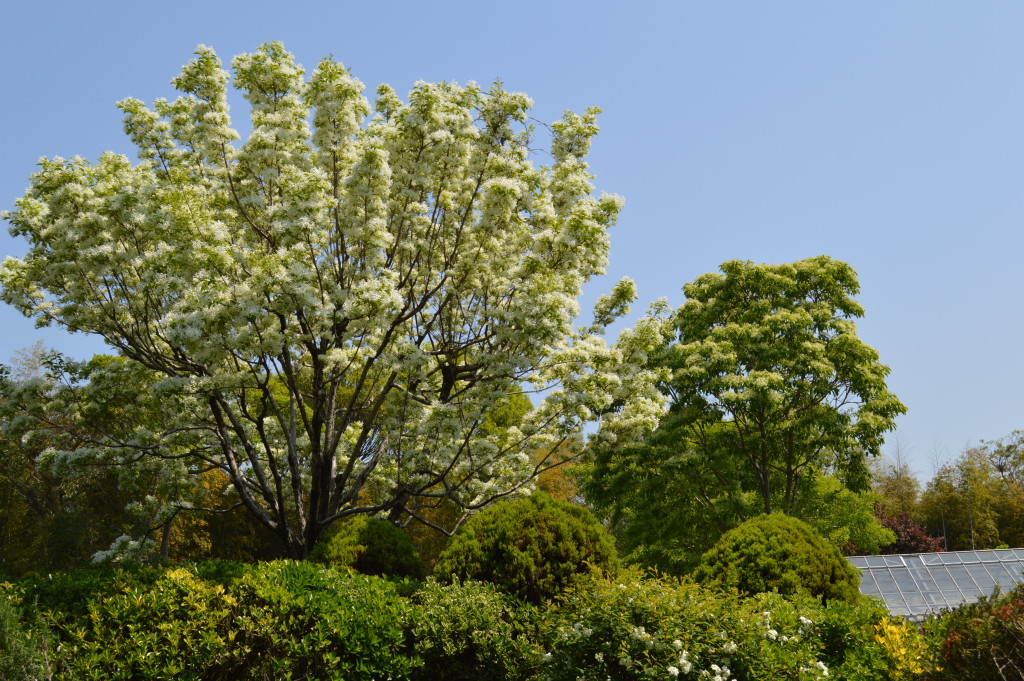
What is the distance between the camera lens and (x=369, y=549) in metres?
9.59

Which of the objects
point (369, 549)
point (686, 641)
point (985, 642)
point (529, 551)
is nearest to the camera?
point (985, 642)

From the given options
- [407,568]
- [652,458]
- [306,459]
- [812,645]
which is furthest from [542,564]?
[652,458]

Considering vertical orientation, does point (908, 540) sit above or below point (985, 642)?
above

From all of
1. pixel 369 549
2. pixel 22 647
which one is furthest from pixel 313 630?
pixel 369 549

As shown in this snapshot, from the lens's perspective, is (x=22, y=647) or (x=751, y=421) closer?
(x=22, y=647)

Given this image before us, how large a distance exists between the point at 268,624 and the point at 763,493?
51.4ft

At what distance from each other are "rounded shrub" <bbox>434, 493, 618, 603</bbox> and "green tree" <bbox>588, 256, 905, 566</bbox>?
31.0 feet

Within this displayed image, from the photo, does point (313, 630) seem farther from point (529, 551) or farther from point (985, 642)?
point (985, 642)

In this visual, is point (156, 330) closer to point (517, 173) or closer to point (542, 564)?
point (517, 173)

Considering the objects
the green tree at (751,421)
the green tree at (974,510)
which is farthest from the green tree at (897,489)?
the green tree at (751,421)

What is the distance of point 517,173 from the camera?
10.7 m

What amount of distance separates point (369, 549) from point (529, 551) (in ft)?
7.79

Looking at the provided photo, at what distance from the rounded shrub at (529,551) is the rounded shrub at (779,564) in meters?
1.47

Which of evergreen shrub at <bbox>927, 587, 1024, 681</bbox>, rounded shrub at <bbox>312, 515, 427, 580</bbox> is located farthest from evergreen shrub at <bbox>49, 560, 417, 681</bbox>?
evergreen shrub at <bbox>927, 587, 1024, 681</bbox>
